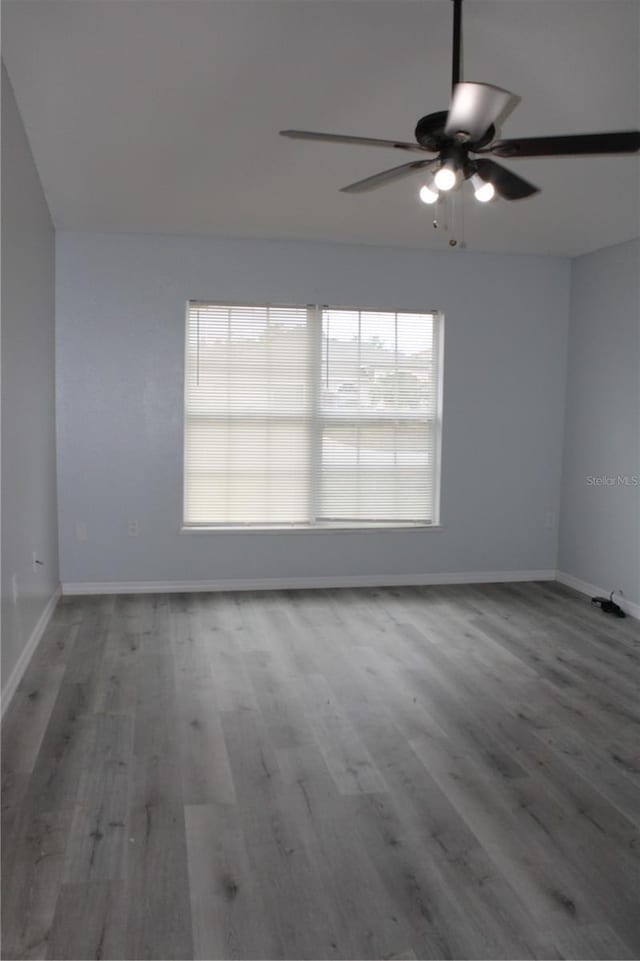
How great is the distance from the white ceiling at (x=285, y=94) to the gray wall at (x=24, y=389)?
23 centimetres

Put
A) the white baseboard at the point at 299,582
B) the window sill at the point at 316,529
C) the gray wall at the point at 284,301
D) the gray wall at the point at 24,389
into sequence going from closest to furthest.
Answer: the gray wall at the point at 24,389 → the gray wall at the point at 284,301 → the white baseboard at the point at 299,582 → the window sill at the point at 316,529

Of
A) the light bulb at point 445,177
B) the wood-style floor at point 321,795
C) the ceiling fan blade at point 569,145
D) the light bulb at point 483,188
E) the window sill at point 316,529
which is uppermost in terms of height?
the ceiling fan blade at point 569,145

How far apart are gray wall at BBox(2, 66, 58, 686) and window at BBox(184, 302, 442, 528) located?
1071 millimetres

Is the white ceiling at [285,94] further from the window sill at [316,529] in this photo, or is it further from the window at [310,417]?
the window sill at [316,529]

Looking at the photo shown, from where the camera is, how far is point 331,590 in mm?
5516

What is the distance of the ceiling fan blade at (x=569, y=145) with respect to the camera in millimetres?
2352

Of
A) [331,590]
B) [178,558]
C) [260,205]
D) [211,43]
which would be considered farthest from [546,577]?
[211,43]

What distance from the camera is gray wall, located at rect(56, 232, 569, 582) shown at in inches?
205

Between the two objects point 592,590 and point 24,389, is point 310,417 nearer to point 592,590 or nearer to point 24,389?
point 24,389

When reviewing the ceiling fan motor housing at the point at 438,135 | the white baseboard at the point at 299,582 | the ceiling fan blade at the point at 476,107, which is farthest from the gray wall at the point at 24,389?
the ceiling fan blade at the point at 476,107

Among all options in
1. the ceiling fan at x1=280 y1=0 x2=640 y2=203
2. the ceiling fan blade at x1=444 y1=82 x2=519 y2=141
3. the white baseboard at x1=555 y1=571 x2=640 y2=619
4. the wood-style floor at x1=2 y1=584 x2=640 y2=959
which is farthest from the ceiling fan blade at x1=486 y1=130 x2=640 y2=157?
the white baseboard at x1=555 y1=571 x2=640 y2=619

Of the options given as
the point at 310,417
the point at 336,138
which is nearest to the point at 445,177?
the point at 336,138

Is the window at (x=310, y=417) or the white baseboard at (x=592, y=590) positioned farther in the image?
the window at (x=310, y=417)

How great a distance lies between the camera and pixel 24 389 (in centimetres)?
381
